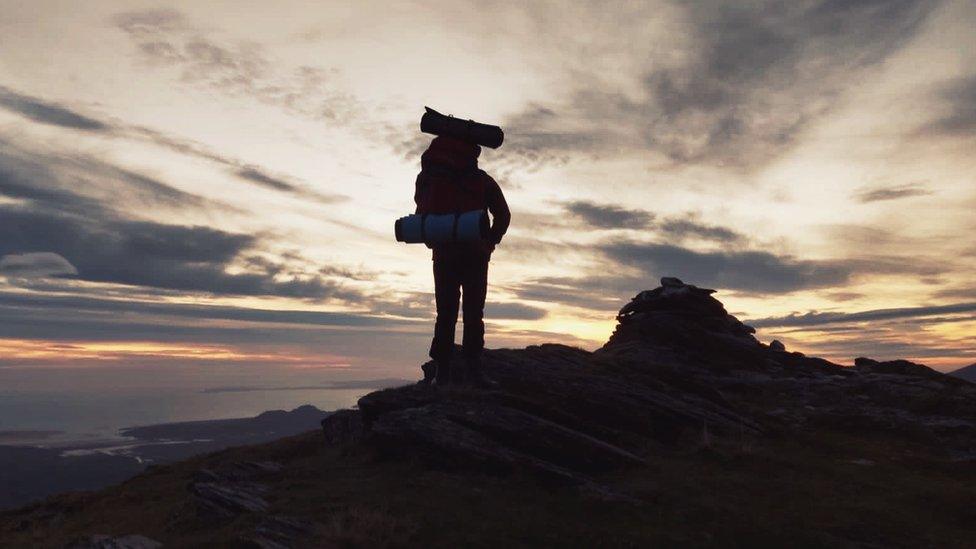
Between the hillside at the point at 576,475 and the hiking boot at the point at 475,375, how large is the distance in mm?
840

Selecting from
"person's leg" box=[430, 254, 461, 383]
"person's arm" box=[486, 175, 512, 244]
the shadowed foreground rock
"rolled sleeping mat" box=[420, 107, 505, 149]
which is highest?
"rolled sleeping mat" box=[420, 107, 505, 149]

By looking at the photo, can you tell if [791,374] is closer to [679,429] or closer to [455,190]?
[679,429]

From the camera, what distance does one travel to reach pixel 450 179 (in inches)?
559

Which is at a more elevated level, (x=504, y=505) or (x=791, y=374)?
(x=791, y=374)

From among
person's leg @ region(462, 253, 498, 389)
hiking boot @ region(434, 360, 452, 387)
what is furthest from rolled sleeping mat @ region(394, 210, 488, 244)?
hiking boot @ region(434, 360, 452, 387)

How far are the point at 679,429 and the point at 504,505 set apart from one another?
740 centimetres

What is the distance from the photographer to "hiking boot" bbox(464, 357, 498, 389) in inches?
602

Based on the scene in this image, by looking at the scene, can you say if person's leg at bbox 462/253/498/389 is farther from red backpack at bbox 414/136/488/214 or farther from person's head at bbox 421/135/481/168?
person's head at bbox 421/135/481/168

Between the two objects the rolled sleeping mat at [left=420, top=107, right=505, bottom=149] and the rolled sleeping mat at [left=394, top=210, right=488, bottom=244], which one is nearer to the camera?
the rolled sleeping mat at [left=394, top=210, right=488, bottom=244]

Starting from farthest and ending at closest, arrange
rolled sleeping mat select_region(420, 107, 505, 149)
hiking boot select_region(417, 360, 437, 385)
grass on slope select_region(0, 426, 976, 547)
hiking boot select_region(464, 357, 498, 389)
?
hiking boot select_region(417, 360, 437, 385) < hiking boot select_region(464, 357, 498, 389) < rolled sleeping mat select_region(420, 107, 505, 149) < grass on slope select_region(0, 426, 976, 547)

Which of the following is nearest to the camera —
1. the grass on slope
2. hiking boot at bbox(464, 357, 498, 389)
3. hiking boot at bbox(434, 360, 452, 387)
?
the grass on slope

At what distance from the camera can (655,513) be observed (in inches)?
387

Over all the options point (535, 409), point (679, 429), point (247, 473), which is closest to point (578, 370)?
point (679, 429)

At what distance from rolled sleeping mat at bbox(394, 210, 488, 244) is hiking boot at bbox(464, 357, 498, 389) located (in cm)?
373
